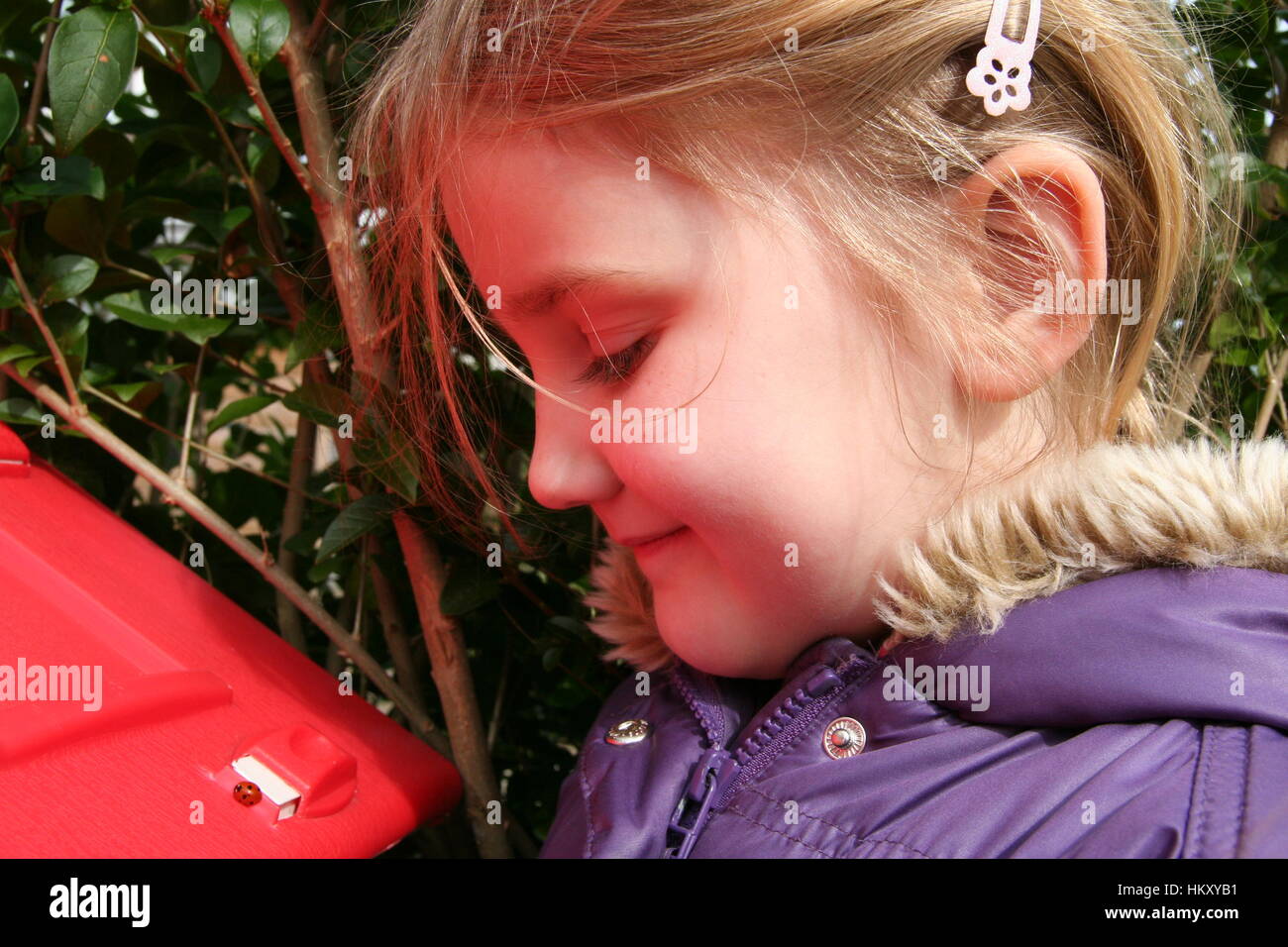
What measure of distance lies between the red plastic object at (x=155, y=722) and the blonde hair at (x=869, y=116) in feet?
1.63

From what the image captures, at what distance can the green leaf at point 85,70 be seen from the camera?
1166mm

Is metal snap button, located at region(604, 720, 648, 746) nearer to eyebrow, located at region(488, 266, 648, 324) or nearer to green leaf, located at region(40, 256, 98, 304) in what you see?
eyebrow, located at region(488, 266, 648, 324)

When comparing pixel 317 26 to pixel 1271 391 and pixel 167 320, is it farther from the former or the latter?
pixel 1271 391

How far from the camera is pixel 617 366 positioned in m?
1.06

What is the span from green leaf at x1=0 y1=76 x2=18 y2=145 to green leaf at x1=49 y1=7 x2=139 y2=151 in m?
0.08

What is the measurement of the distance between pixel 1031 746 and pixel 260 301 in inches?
45.4

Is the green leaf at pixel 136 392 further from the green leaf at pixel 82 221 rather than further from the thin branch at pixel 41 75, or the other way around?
the thin branch at pixel 41 75

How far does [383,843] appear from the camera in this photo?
44.4 inches

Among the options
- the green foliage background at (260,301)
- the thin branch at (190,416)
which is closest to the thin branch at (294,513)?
the green foliage background at (260,301)

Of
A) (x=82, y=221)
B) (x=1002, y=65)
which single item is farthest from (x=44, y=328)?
(x=1002, y=65)

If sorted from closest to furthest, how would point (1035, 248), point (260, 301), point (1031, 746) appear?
1. point (1031, 746)
2. point (1035, 248)
3. point (260, 301)

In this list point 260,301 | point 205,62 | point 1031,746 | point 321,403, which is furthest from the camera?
point 260,301

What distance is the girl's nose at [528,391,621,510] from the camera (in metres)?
1.11

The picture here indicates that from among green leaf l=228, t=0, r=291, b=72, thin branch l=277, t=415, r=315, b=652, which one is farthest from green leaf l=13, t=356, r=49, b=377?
green leaf l=228, t=0, r=291, b=72
